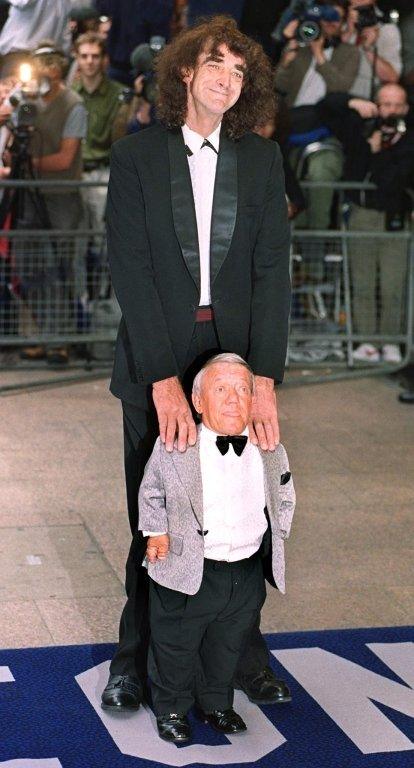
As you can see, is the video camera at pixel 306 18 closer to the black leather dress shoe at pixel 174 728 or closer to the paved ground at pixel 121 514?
the paved ground at pixel 121 514

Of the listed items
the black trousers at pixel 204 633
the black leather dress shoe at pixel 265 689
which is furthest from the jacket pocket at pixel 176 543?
the black leather dress shoe at pixel 265 689

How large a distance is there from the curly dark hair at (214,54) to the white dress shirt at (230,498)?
909 mm

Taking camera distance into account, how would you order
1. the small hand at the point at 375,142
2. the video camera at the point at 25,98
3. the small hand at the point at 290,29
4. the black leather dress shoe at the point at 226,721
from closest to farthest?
1. the black leather dress shoe at the point at 226,721
2. the video camera at the point at 25,98
3. the small hand at the point at 375,142
4. the small hand at the point at 290,29

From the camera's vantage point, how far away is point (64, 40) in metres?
10.9

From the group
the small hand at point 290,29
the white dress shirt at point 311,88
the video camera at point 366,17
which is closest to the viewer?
the white dress shirt at point 311,88

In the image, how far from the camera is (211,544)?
417 centimetres

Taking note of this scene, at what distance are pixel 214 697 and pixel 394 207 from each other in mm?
5788

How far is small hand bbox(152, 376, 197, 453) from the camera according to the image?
4113 mm

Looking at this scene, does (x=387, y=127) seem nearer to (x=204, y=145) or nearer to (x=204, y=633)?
(x=204, y=145)

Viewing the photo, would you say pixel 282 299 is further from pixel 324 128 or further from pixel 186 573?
pixel 324 128

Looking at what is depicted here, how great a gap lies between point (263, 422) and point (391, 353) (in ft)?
19.3

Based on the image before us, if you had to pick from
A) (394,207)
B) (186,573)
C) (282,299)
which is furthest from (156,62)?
(394,207)

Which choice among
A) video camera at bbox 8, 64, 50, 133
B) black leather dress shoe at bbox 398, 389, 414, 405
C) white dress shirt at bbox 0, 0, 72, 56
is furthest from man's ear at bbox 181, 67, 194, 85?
white dress shirt at bbox 0, 0, 72, 56

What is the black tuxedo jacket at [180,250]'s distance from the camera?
4.25 metres
